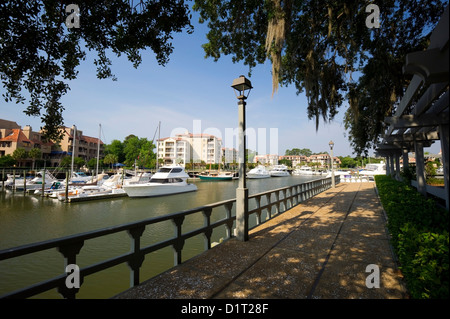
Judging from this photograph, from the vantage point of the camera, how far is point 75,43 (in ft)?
12.6

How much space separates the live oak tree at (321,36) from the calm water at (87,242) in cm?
782

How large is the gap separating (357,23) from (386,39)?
118 cm

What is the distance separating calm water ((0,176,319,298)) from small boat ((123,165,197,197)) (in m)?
1.14

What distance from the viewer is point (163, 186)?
27.3 m

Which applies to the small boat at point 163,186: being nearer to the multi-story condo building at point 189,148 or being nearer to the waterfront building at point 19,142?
the waterfront building at point 19,142

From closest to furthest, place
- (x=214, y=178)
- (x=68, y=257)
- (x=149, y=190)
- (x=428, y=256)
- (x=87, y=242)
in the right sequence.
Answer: (x=428, y=256), (x=68, y=257), (x=87, y=242), (x=149, y=190), (x=214, y=178)

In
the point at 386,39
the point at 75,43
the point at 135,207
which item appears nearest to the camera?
the point at 75,43

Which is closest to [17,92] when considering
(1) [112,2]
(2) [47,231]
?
(1) [112,2]

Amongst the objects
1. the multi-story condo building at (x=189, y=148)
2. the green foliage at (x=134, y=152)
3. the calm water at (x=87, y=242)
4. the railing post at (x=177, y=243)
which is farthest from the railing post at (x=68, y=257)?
the multi-story condo building at (x=189, y=148)

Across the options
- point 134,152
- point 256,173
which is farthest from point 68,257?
point 134,152

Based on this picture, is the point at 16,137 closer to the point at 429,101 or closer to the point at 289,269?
the point at 289,269

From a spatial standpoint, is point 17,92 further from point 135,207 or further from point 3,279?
point 135,207

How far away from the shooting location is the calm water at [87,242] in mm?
7078

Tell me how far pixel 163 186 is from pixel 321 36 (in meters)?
24.7
